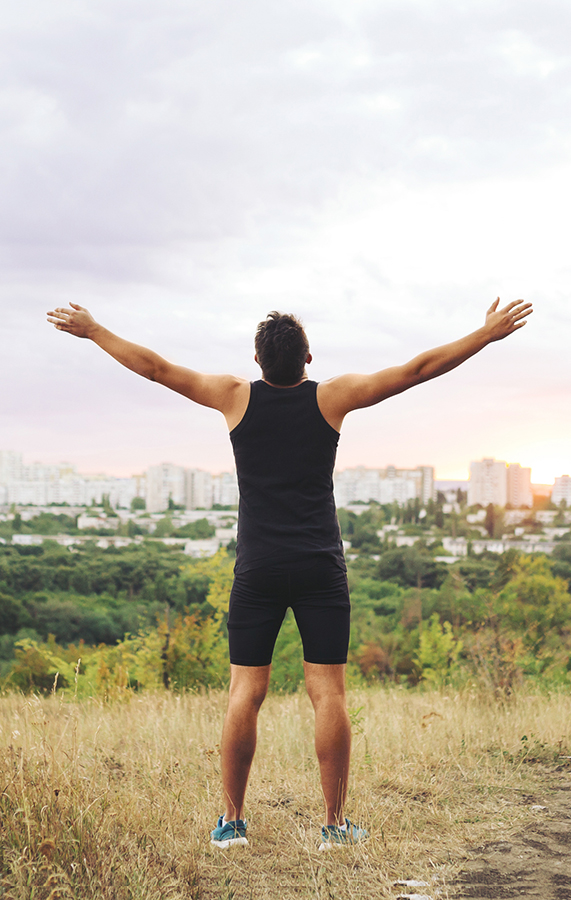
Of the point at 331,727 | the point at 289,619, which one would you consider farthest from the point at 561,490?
the point at 331,727

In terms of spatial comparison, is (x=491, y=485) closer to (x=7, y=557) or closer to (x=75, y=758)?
(x=7, y=557)

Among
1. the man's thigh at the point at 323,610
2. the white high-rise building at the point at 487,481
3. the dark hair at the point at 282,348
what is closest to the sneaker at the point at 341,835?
the man's thigh at the point at 323,610

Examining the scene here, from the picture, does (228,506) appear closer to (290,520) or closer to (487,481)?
(487,481)

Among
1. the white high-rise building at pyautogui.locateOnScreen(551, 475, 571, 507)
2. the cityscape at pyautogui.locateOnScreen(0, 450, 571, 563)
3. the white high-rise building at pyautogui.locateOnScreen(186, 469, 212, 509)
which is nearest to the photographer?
the cityscape at pyautogui.locateOnScreen(0, 450, 571, 563)

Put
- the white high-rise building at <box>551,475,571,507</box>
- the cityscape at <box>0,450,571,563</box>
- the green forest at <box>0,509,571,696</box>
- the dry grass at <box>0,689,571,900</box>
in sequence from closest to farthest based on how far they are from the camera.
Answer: the dry grass at <box>0,689,571,900</box> < the green forest at <box>0,509,571,696</box> < the cityscape at <box>0,450,571,563</box> < the white high-rise building at <box>551,475,571,507</box>

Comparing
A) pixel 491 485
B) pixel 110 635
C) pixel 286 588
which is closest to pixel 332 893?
pixel 286 588

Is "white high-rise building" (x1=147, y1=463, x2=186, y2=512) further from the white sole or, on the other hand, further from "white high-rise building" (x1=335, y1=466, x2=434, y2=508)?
the white sole

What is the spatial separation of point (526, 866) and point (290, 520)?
1662 mm

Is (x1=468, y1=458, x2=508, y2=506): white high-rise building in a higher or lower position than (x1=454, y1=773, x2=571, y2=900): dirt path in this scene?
higher

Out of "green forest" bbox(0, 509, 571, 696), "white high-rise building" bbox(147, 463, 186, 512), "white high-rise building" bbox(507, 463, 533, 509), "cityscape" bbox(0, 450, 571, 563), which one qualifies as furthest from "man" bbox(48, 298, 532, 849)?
"white high-rise building" bbox(147, 463, 186, 512)

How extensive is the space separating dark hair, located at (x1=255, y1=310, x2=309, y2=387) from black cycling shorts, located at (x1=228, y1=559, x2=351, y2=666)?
30.0 inches

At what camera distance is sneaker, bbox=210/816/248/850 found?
3.07 m

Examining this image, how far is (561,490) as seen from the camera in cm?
7712

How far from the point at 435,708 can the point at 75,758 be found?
11.8 feet
